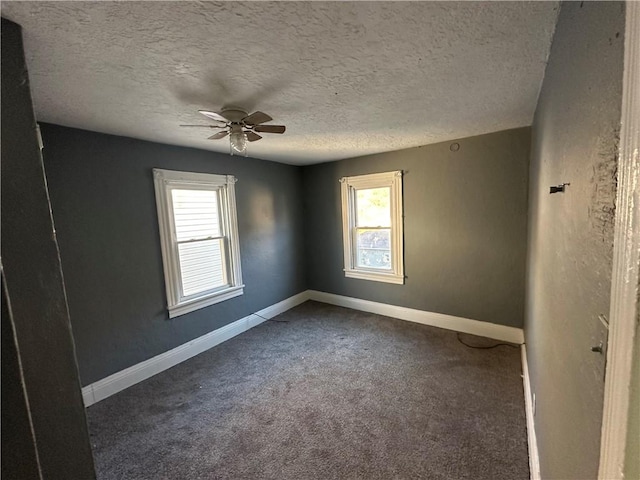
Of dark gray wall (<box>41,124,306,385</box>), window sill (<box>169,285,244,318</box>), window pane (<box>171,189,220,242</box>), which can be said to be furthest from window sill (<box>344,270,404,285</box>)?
window pane (<box>171,189,220,242</box>)

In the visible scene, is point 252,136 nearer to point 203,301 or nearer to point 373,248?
point 203,301

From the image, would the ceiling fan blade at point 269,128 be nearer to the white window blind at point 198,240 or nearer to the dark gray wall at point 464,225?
the white window blind at point 198,240

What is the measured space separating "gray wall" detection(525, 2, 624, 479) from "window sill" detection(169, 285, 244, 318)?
308cm

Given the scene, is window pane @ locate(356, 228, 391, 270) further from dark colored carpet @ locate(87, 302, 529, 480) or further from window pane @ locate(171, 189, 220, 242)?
window pane @ locate(171, 189, 220, 242)

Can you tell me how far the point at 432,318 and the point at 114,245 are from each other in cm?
359

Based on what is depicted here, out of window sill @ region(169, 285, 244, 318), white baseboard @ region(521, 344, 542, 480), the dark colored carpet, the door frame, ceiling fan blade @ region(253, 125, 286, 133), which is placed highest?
ceiling fan blade @ region(253, 125, 286, 133)

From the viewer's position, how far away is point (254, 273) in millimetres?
3918

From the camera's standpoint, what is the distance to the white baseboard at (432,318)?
123 inches

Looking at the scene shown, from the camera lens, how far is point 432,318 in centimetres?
362

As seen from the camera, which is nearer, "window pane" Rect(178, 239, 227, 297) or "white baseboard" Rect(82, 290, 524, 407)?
"white baseboard" Rect(82, 290, 524, 407)

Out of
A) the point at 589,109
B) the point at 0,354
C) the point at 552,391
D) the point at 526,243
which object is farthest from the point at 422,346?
the point at 0,354

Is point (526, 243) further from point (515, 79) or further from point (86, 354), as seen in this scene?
point (86, 354)

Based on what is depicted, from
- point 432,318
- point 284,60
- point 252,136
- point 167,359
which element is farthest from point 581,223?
point 167,359

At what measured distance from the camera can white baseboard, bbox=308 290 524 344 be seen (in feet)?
10.2
